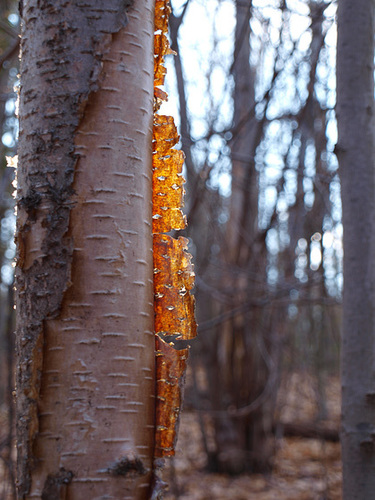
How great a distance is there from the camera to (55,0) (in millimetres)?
978

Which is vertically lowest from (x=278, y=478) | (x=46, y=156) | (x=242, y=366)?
(x=278, y=478)

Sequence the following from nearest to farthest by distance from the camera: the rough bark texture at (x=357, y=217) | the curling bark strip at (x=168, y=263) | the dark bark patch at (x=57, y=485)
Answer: the dark bark patch at (x=57, y=485) → the curling bark strip at (x=168, y=263) → the rough bark texture at (x=357, y=217)

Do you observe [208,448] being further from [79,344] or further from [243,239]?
[79,344]

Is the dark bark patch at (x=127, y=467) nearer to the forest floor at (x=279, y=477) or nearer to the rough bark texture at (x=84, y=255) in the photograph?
the rough bark texture at (x=84, y=255)

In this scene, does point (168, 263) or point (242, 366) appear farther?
point (242, 366)

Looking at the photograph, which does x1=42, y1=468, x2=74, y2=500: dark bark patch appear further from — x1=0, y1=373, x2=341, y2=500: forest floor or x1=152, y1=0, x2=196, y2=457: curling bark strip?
x1=0, y1=373, x2=341, y2=500: forest floor

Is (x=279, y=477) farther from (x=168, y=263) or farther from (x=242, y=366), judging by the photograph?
(x=168, y=263)

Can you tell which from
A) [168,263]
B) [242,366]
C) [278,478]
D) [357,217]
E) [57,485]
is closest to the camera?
[57,485]

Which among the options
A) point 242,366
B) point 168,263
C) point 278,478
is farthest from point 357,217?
point 278,478

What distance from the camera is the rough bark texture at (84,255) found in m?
0.86

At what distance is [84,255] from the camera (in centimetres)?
91

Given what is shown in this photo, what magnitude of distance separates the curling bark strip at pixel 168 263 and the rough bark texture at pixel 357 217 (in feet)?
2.21

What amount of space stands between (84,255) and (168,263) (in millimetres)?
219

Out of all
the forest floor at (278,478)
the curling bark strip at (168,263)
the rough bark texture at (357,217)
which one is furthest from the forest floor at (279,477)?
the curling bark strip at (168,263)
